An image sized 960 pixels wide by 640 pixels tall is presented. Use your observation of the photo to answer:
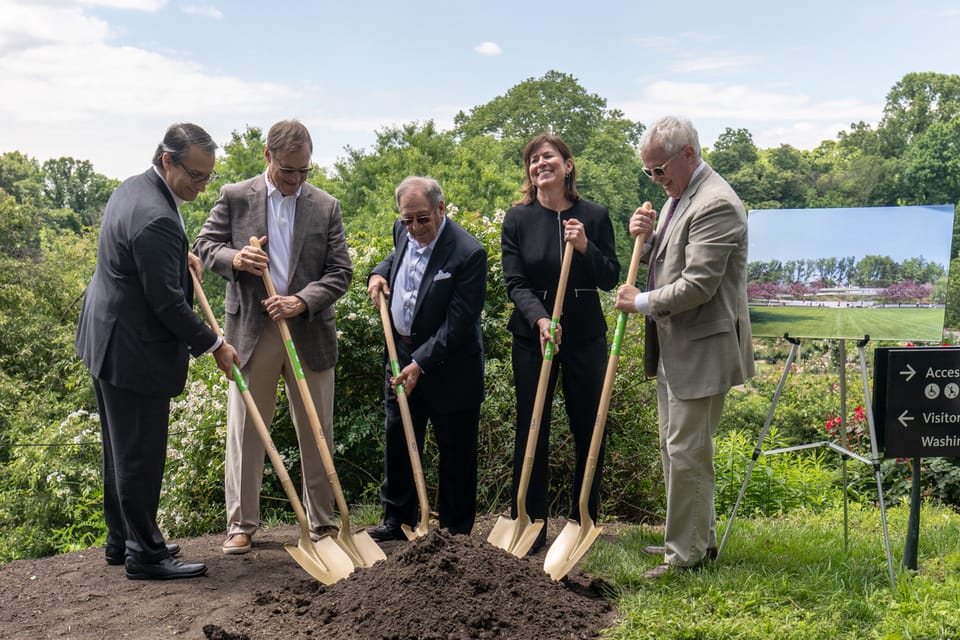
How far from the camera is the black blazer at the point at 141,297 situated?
4.33m

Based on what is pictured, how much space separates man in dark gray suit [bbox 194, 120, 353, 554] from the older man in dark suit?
337 mm

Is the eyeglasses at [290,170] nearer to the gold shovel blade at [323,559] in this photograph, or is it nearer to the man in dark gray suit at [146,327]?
the man in dark gray suit at [146,327]

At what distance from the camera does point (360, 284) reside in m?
6.70

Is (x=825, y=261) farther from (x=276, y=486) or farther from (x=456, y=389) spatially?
(x=276, y=486)

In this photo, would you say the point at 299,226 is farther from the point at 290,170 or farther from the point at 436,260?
the point at 436,260

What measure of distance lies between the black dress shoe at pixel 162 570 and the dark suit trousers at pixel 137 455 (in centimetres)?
3

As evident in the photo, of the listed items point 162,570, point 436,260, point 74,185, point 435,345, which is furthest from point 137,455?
point 74,185

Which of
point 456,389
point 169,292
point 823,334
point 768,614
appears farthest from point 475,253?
point 768,614

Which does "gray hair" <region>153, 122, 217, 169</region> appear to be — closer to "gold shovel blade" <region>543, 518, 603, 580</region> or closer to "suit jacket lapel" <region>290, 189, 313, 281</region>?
"suit jacket lapel" <region>290, 189, 313, 281</region>

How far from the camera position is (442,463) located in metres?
5.14

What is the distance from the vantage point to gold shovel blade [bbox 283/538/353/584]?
14.4 feet

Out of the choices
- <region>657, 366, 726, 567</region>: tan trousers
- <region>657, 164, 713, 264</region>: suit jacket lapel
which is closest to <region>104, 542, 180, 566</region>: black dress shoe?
<region>657, 366, 726, 567</region>: tan trousers

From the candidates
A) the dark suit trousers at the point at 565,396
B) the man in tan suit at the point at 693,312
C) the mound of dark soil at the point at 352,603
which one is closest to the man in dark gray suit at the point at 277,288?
the mound of dark soil at the point at 352,603

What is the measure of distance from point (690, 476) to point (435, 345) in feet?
4.68
